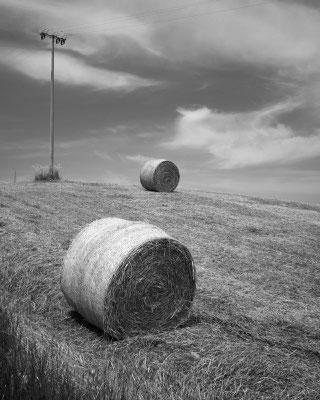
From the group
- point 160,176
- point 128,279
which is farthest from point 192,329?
point 160,176

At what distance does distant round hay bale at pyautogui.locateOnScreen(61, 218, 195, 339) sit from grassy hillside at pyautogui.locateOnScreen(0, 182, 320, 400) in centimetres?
27

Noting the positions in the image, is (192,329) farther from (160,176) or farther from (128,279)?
(160,176)

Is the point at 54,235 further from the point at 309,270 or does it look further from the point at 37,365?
the point at 37,365

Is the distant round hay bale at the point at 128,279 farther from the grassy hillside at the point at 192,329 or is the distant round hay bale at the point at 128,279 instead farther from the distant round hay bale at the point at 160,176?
the distant round hay bale at the point at 160,176

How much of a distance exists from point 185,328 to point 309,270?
489 centimetres

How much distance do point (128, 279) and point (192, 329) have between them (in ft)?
3.85

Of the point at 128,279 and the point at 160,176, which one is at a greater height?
the point at 160,176

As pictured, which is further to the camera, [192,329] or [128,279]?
[192,329]

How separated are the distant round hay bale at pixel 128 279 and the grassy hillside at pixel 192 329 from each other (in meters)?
0.27

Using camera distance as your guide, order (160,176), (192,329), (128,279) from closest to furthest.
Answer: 1. (128,279)
2. (192,329)
3. (160,176)

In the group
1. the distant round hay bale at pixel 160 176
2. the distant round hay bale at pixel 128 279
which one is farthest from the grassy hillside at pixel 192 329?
the distant round hay bale at pixel 160 176

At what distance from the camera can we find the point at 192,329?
6688 millimetres

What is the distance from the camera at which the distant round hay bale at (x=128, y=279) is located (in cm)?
644

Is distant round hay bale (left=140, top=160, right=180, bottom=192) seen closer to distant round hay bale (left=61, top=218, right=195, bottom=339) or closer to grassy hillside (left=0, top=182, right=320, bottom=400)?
grassy hillside (left=0, top=182, right=320, bottom=400)
